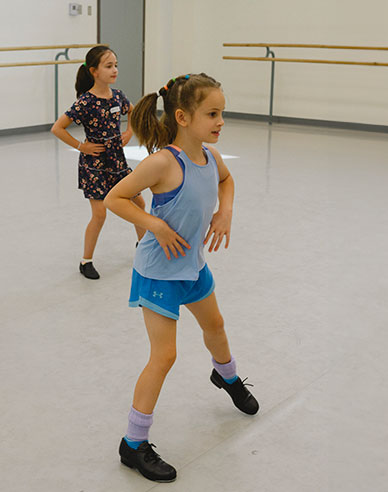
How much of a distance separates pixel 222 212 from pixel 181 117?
0.31m

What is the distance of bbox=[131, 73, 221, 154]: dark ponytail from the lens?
6.55 ft

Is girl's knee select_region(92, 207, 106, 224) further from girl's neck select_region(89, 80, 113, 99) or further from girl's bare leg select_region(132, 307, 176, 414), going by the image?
girl's bare leg select_region(132, 307, 176, 414)

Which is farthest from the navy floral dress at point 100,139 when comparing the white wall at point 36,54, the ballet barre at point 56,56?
the white wall at point 36,54

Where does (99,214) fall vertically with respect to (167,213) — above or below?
below

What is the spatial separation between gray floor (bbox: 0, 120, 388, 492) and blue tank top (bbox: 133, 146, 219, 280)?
57 cm

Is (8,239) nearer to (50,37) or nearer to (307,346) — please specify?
(307,346)

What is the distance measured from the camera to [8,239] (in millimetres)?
4332

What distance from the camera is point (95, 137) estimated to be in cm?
375

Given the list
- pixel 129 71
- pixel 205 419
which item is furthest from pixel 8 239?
pixel 129 71

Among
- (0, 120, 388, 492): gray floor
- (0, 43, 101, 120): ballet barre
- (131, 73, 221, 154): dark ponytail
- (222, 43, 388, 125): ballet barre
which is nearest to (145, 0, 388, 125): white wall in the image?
(222, 43, 388, 125): ballet barre

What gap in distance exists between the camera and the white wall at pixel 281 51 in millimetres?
9047

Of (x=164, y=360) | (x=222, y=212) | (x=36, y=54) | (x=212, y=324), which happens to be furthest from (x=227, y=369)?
(x=36, y=54)

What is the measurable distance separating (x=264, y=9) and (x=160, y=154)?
8.25 m

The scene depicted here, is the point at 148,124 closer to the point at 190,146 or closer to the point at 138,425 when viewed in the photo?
the point at 190,146
